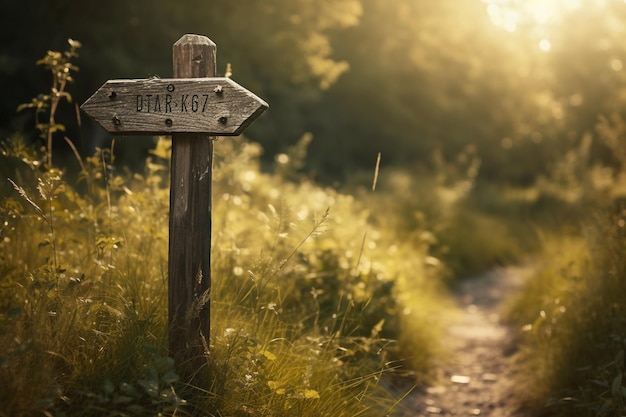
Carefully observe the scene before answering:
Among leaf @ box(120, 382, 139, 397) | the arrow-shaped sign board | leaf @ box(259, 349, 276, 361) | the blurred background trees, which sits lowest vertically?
leaf @ box(120, 382, 139, 397)

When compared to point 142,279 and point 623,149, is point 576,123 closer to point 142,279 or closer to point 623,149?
point 623,149

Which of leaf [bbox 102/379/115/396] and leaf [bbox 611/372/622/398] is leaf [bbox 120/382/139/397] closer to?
leaf [bbox 102/379/115/396]

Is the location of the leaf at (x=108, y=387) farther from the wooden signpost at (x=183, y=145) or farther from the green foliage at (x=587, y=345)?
the green foliage at (x=587, y=345)

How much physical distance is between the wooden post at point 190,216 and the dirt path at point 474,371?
69.6 inches

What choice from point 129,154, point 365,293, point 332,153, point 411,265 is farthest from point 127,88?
point 332,153

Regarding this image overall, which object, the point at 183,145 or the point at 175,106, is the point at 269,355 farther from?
the point at 175,106

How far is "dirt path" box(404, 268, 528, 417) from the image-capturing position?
445 centimetres

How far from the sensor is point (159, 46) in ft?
30.0

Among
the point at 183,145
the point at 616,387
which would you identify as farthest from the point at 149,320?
the point at 616,387

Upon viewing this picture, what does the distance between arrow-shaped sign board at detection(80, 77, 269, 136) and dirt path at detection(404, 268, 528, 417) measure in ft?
7.52

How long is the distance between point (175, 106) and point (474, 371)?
3.49 m

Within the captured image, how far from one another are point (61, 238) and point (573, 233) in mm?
7623

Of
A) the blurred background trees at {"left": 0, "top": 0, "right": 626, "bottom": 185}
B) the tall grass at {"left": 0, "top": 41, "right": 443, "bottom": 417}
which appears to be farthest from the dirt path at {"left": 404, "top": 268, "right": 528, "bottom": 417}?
the blurred background trees at {"left": 0, "top": 0, "right": 626, "bottom": 185}

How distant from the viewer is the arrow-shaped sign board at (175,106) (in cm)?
292
